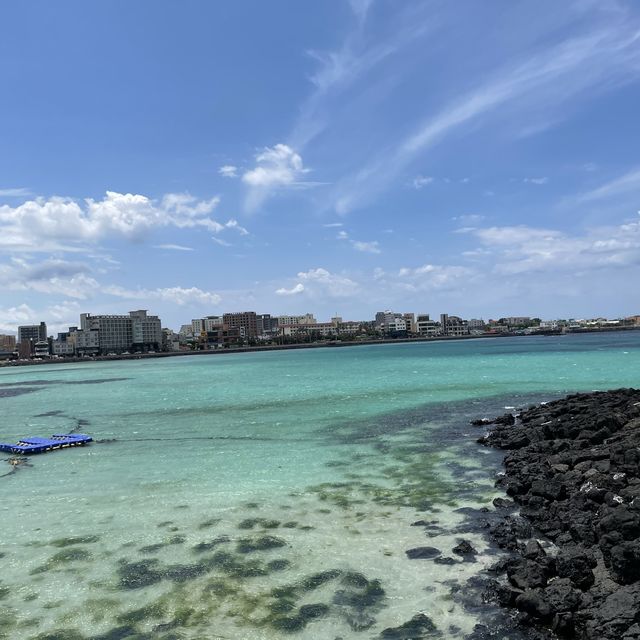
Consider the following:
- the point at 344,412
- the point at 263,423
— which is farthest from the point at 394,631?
the point at 344,412

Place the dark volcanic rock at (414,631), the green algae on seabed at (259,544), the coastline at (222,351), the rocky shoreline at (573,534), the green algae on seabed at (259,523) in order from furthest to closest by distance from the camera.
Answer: the coastline at (222,351)
the green algae on seabed at (259,523)
the green algae on seabed at (259,544)
the dark volcanic rock at (414,631)
the rocky shoreline at (573,534)

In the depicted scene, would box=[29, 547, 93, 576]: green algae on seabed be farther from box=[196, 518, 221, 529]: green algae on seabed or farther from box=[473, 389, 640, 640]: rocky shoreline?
box=[473, 389, 640, 640]: rocky shoreline

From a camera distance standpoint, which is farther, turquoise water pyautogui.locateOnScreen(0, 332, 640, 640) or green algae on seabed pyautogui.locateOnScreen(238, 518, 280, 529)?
green algae on seabed pyautogui.locateOnScreen(238, 518, 280, 529)

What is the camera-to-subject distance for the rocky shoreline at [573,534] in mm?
6035

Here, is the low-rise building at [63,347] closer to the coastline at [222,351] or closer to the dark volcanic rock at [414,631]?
the coastline at [222,351]

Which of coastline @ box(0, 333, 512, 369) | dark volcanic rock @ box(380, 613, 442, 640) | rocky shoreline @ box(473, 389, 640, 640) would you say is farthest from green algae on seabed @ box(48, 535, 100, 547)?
coastline @ box(0, 333, 512, 369)

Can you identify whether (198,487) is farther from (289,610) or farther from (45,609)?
(289,610)

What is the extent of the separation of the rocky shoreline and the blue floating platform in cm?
1534

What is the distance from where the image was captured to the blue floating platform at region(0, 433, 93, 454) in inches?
739

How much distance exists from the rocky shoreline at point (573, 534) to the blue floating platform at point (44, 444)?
15345 mm

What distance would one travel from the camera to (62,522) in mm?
10812

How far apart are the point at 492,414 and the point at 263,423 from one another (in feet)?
32.3

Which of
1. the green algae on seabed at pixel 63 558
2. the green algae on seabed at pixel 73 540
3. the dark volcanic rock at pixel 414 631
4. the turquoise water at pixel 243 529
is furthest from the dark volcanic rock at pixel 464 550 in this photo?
the green algae on seabed at pixel 73 540

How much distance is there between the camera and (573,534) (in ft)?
27.5
